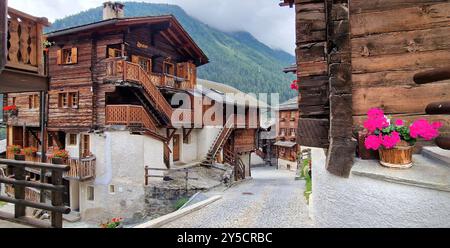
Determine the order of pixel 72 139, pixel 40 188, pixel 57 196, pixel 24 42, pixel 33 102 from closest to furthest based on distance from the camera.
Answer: pixel 57 196, pixel 40 188, pixel 24 42, pixel 72 139, pixel 33 102

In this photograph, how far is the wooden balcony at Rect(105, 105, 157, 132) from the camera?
1113 cm

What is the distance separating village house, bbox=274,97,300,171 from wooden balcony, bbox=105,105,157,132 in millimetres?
19395

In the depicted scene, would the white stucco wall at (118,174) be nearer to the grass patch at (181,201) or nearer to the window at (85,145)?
the window at (85,145)

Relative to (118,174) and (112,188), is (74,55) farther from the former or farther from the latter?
(112,188)

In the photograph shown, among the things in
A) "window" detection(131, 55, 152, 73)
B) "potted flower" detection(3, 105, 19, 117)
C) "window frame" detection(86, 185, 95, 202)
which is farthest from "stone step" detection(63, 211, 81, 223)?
"window" detection(131, 55, 152, 73)

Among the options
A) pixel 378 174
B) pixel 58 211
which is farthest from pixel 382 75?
pixel 58 211

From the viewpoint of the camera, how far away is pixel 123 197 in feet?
37.9

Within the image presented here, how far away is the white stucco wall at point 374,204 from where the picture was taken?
183 centimetres

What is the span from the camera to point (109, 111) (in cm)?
1159

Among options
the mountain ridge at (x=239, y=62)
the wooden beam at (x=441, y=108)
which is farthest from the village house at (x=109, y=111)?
Result: the mountain ridge at (x=239, y=62)

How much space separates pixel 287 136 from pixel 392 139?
28924mm

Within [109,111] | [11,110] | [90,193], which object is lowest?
[90,193]

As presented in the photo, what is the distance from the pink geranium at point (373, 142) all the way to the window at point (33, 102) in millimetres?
14830

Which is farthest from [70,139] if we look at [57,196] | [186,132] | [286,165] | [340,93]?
[286,165]
